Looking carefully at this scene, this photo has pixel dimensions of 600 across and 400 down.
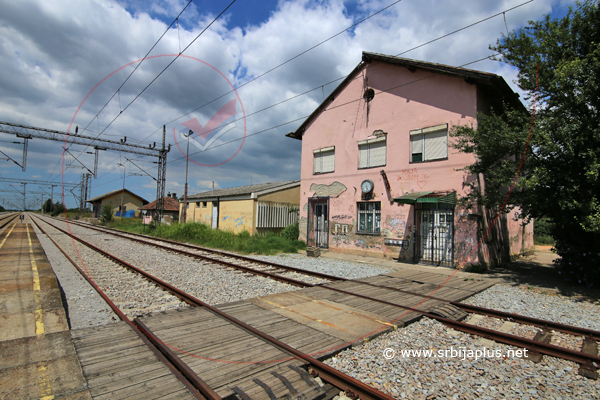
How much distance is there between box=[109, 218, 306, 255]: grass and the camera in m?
16.4

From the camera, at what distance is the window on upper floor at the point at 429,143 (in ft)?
41.8

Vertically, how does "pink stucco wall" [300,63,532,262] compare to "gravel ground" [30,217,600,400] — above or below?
above

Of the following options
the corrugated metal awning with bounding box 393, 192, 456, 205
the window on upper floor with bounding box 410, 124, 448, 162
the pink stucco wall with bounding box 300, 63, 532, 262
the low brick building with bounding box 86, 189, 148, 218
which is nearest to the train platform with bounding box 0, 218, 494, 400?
the corrugated metal awning with bounding box 393, 192, 456, 205

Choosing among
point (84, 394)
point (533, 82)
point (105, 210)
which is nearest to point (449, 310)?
point (84, 394)

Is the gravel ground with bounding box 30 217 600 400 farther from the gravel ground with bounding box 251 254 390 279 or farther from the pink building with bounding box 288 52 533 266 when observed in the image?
the pink building with bounding box 288 52 533 266

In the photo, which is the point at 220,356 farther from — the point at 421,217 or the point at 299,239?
the point at 299,239

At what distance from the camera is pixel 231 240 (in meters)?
18.8

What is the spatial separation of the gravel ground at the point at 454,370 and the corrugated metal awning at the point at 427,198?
23.4 ft

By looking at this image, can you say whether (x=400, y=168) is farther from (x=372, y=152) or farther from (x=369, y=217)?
(x=369, y=217)

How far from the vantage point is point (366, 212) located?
15211mm

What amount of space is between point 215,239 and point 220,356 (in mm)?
16300

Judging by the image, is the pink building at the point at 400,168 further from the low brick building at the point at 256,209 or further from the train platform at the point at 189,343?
the train platform at the point at 189,343

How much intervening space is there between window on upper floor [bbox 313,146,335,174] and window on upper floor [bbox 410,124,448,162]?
15.3 feet

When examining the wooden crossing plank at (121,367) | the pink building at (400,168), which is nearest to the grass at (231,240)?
the pink building at (400,168)
